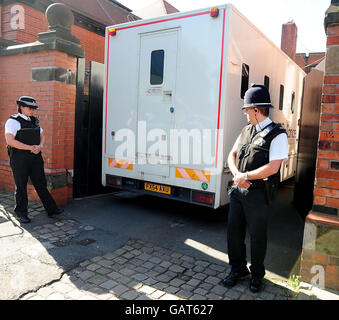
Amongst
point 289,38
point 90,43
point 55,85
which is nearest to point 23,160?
point 55,85

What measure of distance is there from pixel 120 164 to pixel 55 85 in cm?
181

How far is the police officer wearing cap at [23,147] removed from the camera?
15.9 feet

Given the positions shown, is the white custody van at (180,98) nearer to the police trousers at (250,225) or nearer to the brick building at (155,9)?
the police trousers at (250,225)

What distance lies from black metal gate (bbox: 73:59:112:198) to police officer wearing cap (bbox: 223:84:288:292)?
392 cm

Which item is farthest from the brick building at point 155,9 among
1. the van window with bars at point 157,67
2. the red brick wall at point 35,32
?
the van window with bars at point 157,67

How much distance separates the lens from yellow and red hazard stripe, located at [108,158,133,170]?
5.82 m

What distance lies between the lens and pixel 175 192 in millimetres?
5395

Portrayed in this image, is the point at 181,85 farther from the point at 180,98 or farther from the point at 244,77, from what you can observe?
the point at 244,77

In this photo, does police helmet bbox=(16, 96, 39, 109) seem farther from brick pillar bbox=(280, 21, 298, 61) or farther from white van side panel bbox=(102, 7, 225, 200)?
brick pillar bbox=(280, 21, 298, 61)

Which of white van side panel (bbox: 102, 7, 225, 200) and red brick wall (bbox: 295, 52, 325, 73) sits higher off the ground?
red brick wall (bbox: 295, 52, 325, 73)

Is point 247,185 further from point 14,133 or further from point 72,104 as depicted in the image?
point 72,104

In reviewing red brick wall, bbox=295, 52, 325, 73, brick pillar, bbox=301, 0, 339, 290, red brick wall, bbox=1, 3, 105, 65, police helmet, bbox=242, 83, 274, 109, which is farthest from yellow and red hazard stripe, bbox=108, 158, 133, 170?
red brick wall, bbox=295, 52, 325, 73
